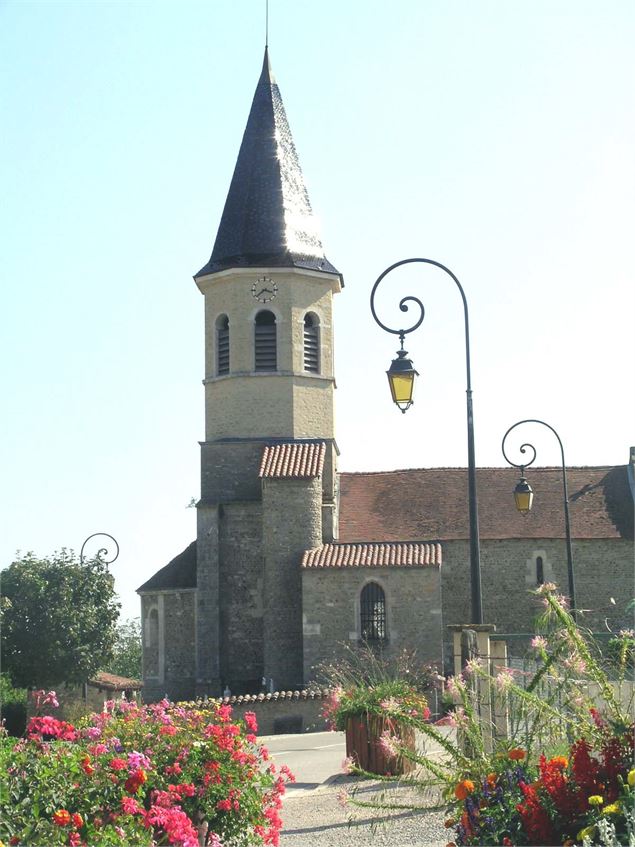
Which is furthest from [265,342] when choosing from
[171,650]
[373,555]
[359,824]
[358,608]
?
[359,824]

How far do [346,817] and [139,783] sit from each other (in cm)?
401

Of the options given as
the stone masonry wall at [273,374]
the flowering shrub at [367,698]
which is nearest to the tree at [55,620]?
the stone masonry wall at [273,374]

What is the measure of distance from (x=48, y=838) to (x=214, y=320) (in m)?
28.6

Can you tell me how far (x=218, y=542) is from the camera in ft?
111

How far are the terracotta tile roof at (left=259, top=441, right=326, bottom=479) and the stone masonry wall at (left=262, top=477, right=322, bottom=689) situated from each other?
21cm

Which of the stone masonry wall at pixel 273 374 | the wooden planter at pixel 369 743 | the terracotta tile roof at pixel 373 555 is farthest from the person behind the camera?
the stone masonry wall at pixel 273 374

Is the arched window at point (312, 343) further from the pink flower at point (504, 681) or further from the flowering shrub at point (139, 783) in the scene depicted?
the pink flower at point (504, 681)

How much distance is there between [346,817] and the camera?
12.2m

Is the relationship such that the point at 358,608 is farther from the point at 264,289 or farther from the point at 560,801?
the point at 560,801

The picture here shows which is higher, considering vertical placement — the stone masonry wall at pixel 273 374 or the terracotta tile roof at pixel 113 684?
the stone masonry wall at pixel 273 374

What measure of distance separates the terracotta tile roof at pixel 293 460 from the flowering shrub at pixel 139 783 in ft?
70.8

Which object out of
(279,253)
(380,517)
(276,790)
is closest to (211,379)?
(279,253)

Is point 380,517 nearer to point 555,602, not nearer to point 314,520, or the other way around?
point 314,520

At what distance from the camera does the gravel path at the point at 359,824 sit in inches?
421
